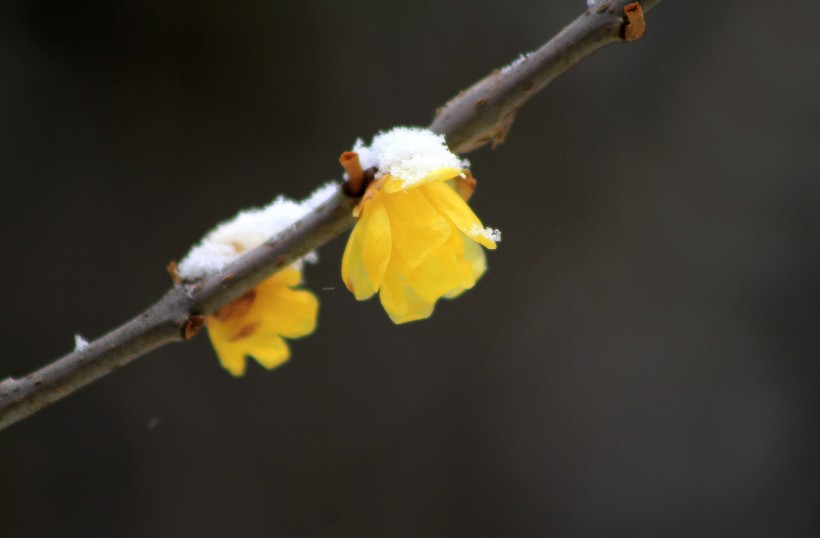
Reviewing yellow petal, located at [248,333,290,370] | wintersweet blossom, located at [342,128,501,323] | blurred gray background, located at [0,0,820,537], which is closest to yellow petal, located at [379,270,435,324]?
wintersweet blossom, located at [342,128,501,323]

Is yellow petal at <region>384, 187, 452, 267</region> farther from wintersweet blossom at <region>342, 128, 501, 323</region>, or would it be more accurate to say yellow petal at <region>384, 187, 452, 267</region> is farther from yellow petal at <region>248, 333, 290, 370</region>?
yellow petal at <region>248, 333, 290, 370</region>

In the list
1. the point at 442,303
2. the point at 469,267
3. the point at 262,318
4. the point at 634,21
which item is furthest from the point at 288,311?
the point at 442,303

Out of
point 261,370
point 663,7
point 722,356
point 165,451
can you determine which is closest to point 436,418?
point 261,370

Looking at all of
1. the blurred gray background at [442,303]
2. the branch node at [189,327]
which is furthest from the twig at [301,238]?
the blurred gray background at [442,303]

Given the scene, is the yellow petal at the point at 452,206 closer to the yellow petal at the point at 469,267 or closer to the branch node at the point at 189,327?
the yellow petal at the point at 469,267

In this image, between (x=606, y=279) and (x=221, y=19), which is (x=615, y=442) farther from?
(x=221, y=19)

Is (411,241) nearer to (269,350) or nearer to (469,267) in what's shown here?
(469,267)
